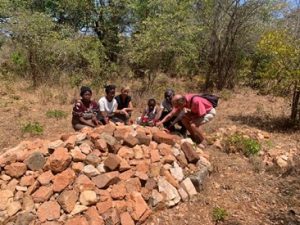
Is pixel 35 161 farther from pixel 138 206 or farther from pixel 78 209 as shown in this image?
pixel 138 206

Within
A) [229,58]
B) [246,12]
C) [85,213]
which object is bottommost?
[85,213]

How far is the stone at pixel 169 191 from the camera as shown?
486 centimetres

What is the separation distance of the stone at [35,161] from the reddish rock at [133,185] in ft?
3.58

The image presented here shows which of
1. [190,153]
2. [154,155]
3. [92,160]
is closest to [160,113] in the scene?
[190,153]

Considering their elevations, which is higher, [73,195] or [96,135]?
[96,135]

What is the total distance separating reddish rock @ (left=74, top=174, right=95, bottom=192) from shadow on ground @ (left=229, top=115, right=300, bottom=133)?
500cm

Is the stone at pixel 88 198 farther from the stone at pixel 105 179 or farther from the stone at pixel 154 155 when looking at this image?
the stone at pixel 154 155

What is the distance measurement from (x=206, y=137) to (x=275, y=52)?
8.55 feet

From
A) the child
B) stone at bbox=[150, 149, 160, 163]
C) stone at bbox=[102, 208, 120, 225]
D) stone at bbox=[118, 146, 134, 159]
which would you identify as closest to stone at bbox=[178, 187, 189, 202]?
stone at bbox=[150, 149, 160, 163]

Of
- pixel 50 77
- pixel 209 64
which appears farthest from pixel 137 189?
pixel 209 64

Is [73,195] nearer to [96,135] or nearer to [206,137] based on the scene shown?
[96,135]

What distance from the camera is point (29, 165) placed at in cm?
483

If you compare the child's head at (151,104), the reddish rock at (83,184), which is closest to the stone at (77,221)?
the reddish rock at (83,184)

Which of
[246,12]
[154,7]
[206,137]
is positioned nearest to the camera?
[206,137]
